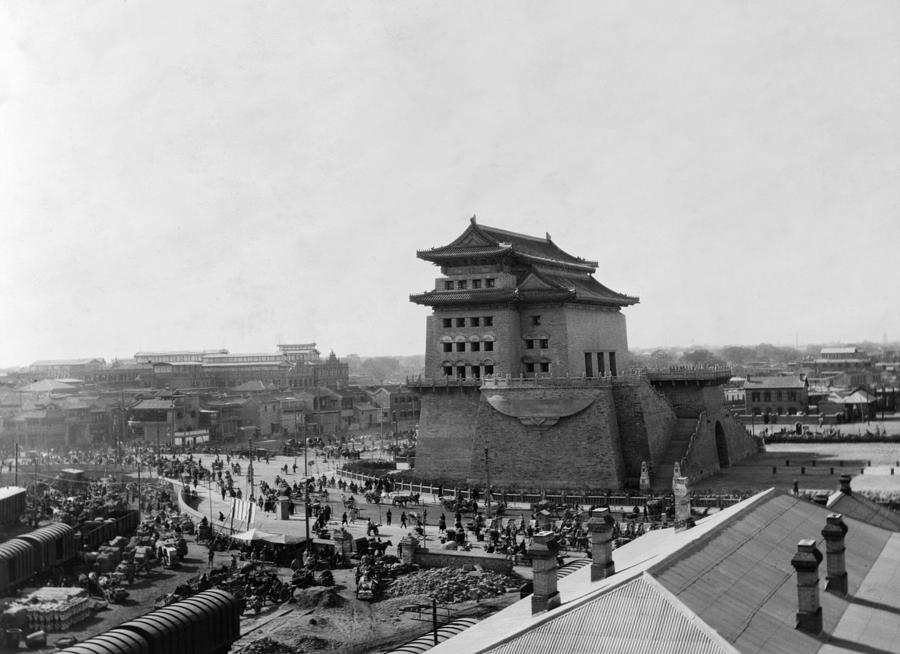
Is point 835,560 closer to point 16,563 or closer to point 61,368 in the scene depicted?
point 16,563

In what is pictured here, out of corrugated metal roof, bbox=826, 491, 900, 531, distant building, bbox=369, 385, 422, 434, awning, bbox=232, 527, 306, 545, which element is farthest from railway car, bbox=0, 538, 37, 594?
distant building, bbox=369, 385, 422, 434

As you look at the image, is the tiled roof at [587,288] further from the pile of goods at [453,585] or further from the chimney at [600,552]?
the chimney at [600,552]

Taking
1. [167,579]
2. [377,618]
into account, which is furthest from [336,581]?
[167,579]

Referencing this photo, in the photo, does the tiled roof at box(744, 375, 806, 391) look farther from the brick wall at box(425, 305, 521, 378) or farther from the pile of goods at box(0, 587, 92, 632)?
the pile of goods at box(0, 587, 92, 632)

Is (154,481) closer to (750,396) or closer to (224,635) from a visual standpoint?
(224,635)

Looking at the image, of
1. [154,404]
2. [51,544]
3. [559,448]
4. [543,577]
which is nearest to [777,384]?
[559,448]

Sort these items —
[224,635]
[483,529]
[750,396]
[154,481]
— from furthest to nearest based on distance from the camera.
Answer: [750,396] → [154,481] → [483,529] → [224,635]

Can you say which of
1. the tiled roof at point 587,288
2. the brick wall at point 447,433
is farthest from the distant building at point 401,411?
the brick wall at point 447,433
